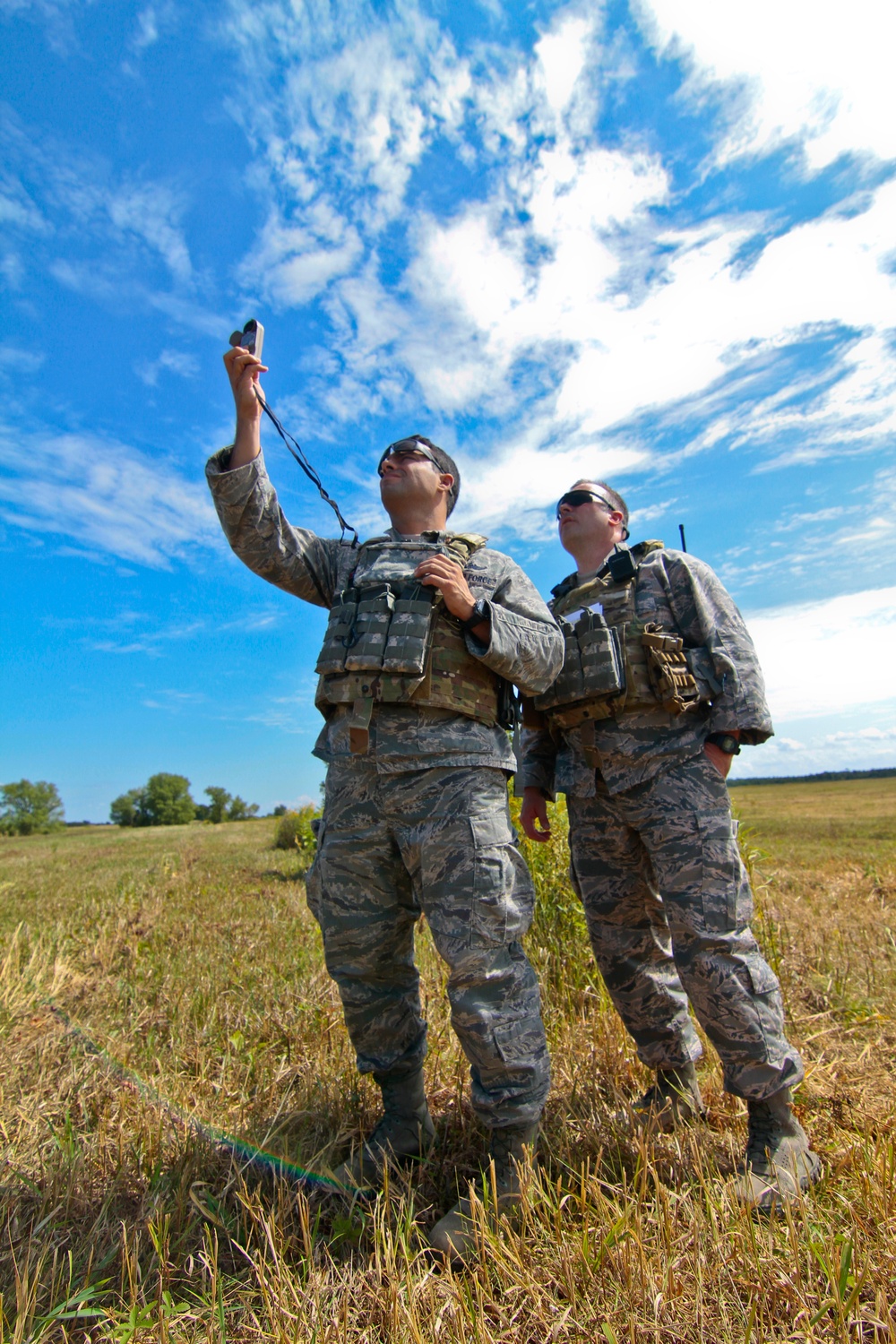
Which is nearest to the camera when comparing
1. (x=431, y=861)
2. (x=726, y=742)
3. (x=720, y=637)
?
(x=431, y=861)

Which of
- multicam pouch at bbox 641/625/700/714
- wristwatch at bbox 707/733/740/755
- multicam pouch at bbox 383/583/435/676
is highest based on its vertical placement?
multicam pouch at bbox 383/583/435/676

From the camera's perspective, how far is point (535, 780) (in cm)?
316

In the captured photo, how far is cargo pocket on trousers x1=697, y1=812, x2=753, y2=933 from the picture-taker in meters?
2.43

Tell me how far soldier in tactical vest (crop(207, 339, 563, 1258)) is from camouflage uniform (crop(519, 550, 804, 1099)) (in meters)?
0.47

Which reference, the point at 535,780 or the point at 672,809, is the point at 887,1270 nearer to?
the point at 672,809

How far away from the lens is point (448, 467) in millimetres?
3121

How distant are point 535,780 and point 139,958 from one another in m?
3.63

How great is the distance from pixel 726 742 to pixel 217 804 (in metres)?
74.0

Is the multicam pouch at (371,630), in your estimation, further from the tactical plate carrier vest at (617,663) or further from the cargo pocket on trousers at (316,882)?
the tactical plate carrier vest at (617,663)

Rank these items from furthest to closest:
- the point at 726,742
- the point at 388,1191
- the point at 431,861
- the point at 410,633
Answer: the point at 726,742
the point at 410,633
the point at 431,861
the point at 388,1191

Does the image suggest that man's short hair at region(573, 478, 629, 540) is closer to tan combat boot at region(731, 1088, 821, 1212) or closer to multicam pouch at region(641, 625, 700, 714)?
multicam pouch at region(641, 625, 700, 714)

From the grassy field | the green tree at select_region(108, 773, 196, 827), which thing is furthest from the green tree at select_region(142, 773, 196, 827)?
the grassy field

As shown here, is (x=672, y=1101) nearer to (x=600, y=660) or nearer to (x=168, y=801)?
(x=600, y=660)

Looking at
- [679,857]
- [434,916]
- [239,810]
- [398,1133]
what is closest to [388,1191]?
[398,1133]
